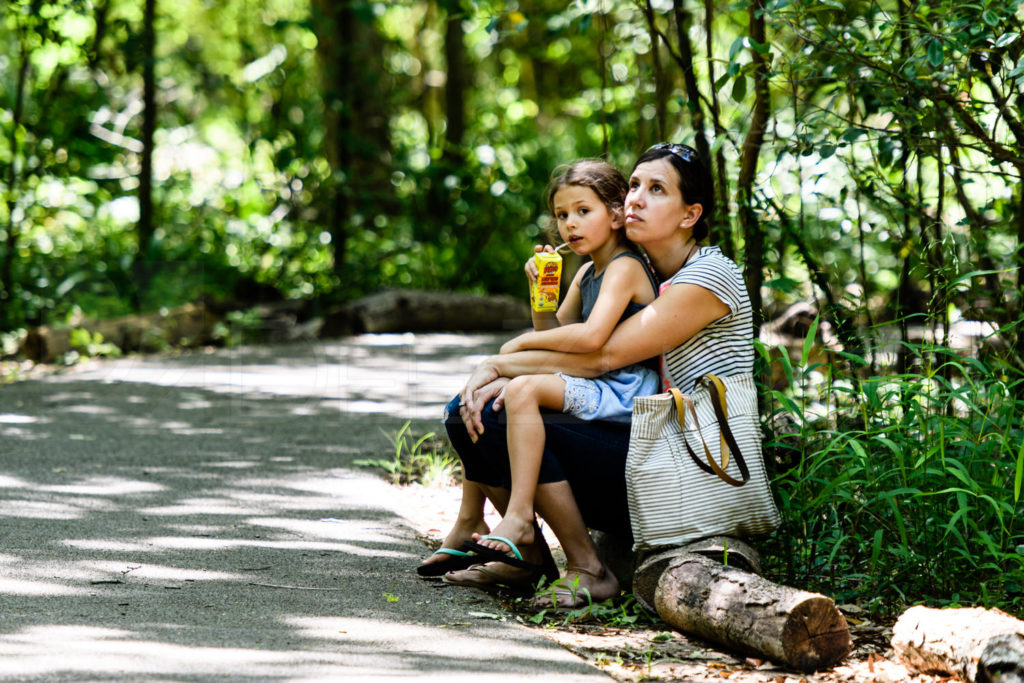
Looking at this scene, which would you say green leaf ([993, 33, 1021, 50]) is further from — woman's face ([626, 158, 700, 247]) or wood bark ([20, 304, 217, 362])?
wood bark ([20, 304, 217, 362])

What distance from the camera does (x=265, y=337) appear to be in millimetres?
9695

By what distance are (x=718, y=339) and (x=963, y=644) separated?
119 centimetres

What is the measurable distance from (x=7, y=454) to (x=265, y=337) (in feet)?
15.0

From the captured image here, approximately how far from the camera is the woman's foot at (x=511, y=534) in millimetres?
3336

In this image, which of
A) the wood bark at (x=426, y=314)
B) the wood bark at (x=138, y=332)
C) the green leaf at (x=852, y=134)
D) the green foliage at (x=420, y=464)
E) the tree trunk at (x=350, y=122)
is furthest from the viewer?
the tree trunk at (x=350, y=122)

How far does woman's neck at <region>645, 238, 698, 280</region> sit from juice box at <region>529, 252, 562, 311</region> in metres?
0.32

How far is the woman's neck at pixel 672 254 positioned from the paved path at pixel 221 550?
128cm

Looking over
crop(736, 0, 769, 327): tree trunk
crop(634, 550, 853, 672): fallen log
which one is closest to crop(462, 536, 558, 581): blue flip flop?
crop(634, 550, 853, 672): fallen log

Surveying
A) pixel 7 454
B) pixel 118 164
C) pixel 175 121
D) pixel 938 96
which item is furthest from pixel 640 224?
pixel 175 121

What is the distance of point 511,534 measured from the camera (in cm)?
336

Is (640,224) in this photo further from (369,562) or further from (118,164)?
(118,164)

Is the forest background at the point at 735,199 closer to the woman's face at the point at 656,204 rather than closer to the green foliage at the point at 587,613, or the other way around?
the green foliage at the point at 587,613

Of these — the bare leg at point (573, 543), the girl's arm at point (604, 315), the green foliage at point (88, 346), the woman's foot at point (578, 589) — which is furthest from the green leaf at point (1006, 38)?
the green foliage at point (88, 346)

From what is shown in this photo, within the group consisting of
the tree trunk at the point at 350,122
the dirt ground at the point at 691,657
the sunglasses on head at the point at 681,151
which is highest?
the tree trunk at the point at 350,122
